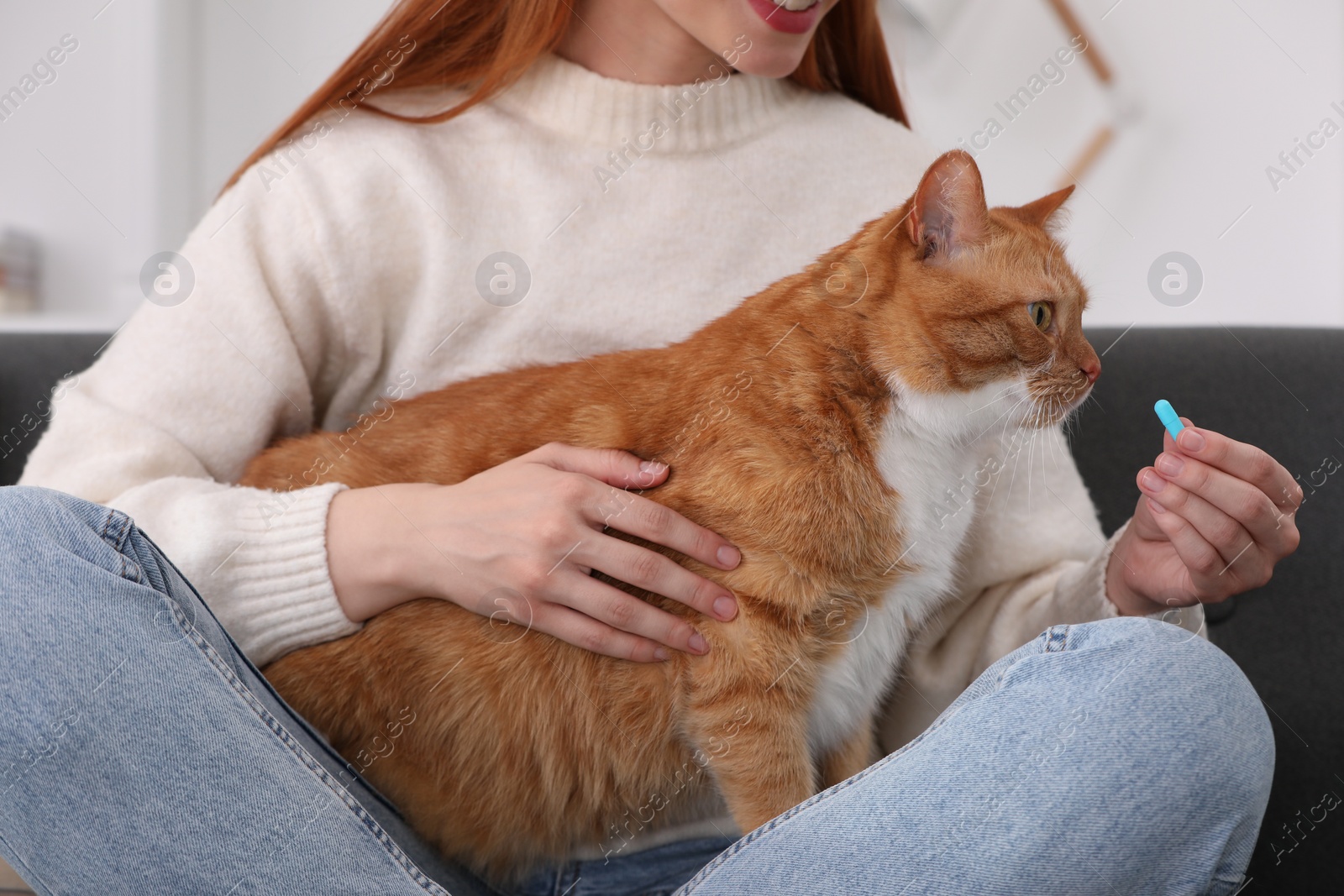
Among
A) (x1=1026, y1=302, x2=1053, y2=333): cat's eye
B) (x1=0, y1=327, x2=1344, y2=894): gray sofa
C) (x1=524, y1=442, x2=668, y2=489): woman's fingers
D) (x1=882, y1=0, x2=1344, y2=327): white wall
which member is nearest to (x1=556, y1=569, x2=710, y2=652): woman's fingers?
(x1=524, y1=442, x2=668, y2=489): woman's fingers

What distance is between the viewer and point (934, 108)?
139 inches

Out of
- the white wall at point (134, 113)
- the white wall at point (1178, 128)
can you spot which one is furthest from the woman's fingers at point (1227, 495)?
the white wall at point (134, 113)

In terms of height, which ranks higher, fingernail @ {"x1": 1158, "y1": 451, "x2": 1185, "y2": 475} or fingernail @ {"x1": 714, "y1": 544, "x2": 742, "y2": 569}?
fingernail @ {"x1": 1158, "y1": 451, "x2": 1185, "y2": 475}

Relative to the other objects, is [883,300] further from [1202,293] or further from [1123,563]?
[1202,293]

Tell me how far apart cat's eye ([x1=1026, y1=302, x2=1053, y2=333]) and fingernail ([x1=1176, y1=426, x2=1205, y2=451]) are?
0.17 m

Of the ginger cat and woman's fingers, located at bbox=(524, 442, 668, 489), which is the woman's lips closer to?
the ginger cat

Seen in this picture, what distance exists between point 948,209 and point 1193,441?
1.08 feet

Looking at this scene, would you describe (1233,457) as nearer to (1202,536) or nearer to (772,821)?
(1202,536)

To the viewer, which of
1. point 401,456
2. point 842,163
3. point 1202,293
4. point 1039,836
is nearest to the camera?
point 1039,836

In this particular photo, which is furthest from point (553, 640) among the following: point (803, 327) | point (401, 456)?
point (803, 327)

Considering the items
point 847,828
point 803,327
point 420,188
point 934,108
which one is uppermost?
point 934,108

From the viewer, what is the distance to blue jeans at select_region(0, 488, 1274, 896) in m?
0.77

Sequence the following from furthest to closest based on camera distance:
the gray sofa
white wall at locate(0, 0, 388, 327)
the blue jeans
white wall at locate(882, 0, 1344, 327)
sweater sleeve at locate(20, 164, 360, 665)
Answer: white wall at locate(882, 0, 1344, 327) → white wall at locate(0, 0, 388, 327) → the gray sofa → sweater sleeve at locate(20, 164, 360, 665) → the blue jeans

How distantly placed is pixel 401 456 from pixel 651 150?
0.59 meters
